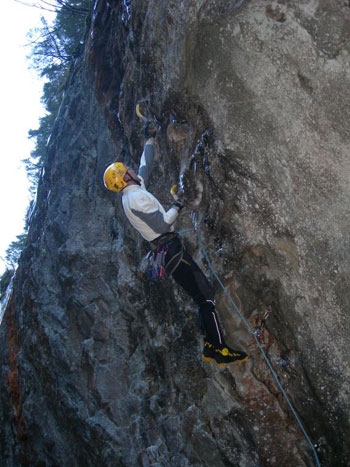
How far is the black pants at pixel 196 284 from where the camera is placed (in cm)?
529

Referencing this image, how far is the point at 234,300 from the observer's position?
5426 millimetres

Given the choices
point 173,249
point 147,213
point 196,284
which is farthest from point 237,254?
point 147,213

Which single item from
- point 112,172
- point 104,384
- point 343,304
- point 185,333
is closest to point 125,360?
point 104,384

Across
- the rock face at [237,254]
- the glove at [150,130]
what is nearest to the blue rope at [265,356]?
the rock face at [237,254]

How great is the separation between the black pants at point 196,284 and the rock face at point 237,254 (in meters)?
0.21

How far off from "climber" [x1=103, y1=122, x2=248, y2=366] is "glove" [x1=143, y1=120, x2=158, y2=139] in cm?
115

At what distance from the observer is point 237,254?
530 cm

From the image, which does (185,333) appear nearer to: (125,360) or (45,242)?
(125,360)

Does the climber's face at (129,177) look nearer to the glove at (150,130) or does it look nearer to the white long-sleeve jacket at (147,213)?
the white long-sleeve jacket at (147,213)

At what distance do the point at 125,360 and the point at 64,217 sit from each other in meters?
3.75

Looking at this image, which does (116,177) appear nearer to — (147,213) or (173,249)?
(147,213)

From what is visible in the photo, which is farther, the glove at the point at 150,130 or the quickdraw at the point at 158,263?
the glove at the point at 150,130

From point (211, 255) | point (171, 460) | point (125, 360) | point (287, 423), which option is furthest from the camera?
point (125, 360)

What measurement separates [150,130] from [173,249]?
219 centimetres
